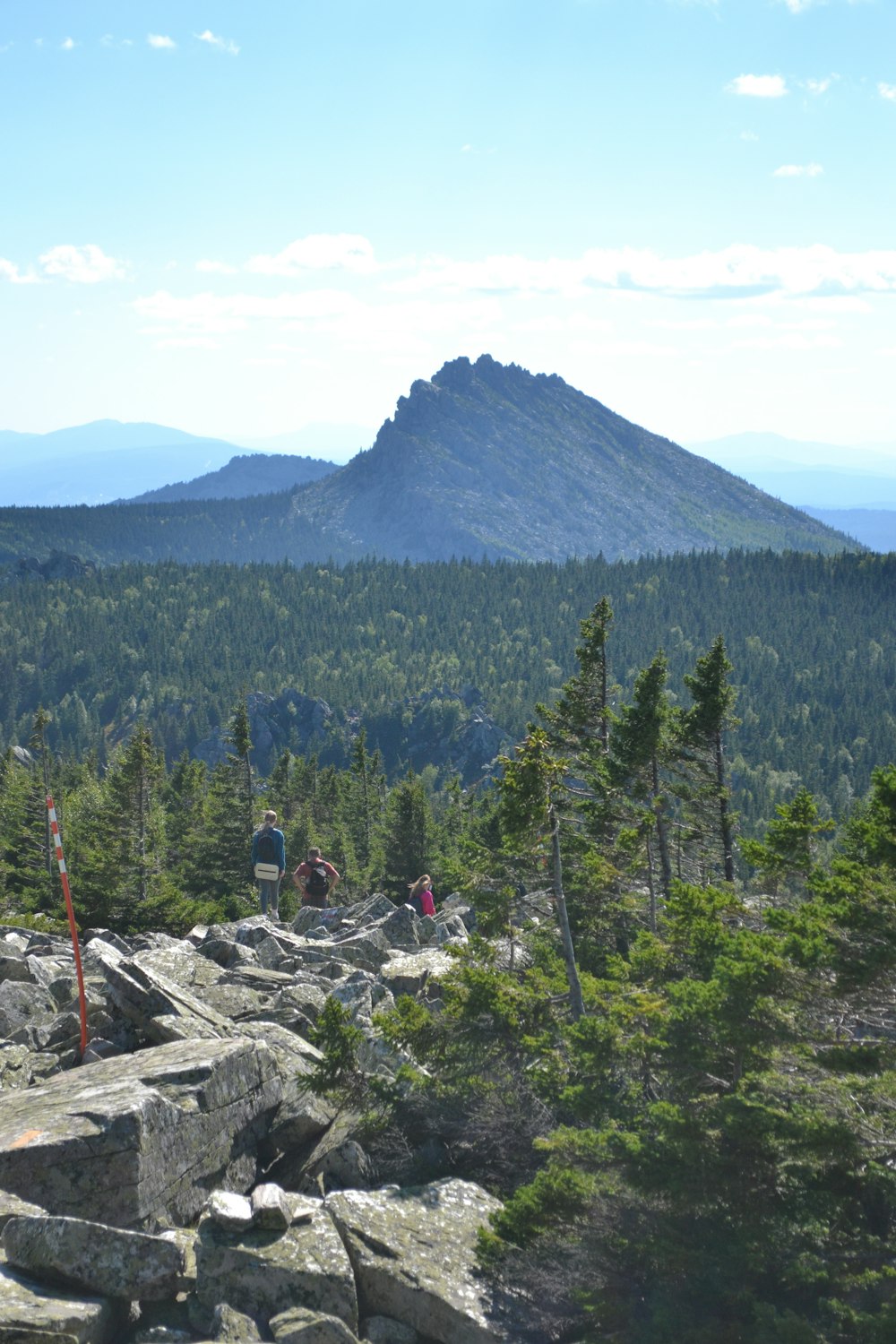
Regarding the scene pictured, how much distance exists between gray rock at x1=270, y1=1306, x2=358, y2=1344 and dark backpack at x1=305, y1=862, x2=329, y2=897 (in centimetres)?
1913

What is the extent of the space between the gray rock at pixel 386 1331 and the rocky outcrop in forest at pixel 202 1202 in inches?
0.7

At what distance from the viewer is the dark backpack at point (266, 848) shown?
2631cm

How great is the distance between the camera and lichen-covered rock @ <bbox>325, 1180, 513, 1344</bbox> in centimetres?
1077

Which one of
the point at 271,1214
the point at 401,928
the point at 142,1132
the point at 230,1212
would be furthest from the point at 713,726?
the point at 230,1212

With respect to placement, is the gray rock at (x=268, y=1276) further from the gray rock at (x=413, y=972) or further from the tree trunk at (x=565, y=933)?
the gray rock at (x=413, y=972)

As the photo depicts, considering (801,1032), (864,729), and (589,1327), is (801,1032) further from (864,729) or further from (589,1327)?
(864,729)

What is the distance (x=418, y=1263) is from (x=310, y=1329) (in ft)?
4.52

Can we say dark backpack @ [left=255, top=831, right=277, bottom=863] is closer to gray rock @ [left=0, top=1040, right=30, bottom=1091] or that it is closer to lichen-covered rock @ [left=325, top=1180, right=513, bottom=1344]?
gray rock @ [left=0, top=1040, right=30, bottom=1091]

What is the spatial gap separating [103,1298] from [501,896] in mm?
8244

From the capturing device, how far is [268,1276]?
10.4 m

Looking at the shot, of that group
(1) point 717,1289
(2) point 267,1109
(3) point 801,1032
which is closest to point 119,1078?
(2) point 267,1109

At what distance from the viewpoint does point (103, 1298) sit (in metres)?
9.86

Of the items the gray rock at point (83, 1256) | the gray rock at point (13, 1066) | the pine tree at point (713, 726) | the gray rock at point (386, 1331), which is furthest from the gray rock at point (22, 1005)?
the pine tree at point (713, 726)

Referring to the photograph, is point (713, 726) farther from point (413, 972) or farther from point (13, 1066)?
point (13, 1066)
